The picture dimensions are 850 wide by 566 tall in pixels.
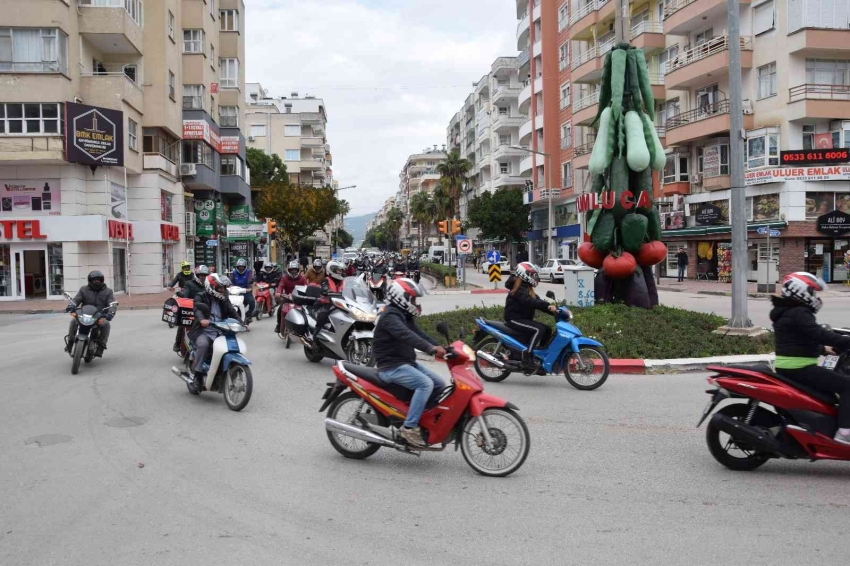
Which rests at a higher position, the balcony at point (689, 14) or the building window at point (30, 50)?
the balcony at point (689, 14)

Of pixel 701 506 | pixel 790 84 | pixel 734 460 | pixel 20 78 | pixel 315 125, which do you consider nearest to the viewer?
pixel 701 506

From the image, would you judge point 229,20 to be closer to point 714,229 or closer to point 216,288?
point 714,229

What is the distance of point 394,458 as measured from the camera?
21.2 feet

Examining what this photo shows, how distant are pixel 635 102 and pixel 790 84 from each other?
20.7m

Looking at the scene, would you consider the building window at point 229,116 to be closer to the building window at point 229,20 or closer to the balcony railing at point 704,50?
the building window at point 229,20

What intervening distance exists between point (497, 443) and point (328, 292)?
22.4 feet

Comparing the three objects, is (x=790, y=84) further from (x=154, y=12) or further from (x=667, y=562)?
(x=667, y=562)

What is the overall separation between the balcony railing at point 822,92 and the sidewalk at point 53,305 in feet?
95.1

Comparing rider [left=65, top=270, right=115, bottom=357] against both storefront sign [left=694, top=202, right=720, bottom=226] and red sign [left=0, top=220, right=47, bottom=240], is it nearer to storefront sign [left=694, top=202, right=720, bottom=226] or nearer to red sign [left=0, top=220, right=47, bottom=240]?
red sign [left=0, top=220, right=47, bottom=240]

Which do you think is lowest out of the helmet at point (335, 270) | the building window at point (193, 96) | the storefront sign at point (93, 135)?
the helmet at point (335, 270)

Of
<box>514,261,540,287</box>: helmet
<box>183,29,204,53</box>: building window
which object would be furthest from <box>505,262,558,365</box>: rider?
<box>183,29,204,53</box>: building window

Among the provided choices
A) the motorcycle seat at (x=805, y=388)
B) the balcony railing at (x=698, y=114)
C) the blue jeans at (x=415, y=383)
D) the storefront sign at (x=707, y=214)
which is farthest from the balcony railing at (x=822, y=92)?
the blue jeans at (x=415, y=383)

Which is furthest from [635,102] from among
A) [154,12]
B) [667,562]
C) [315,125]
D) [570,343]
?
[315,125]

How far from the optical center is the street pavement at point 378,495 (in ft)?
14.3
